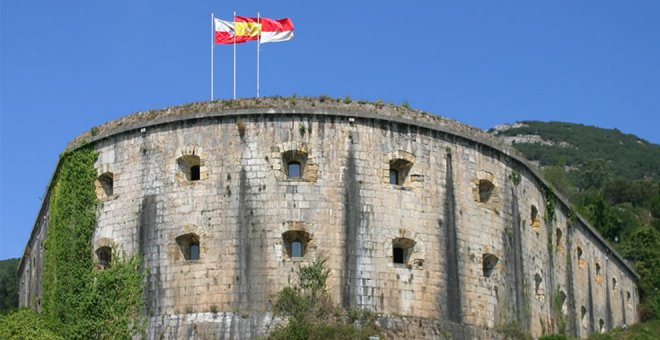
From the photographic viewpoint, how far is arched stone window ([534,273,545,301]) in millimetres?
38250

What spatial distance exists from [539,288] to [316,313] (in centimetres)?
864

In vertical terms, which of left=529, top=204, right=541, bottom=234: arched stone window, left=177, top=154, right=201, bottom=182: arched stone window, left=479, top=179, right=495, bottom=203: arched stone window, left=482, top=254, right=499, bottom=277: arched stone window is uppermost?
left=177, top=154, right=201, bottom=182: arched stone window

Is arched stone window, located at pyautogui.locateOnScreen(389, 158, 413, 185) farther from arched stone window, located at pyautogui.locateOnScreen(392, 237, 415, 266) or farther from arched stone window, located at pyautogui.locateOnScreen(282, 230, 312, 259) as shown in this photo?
arched stone window, located at pyautogui.locateOnScreen(282, 230, 312, 259)

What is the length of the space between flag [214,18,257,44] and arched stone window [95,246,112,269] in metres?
6.39

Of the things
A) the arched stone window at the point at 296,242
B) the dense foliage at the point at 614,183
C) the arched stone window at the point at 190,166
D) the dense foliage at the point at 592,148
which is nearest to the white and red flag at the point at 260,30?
the arched stone window at the point at 190,166

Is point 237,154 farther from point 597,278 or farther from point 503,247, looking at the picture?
point 597,278

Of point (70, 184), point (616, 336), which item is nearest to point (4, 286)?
point (70, 184)

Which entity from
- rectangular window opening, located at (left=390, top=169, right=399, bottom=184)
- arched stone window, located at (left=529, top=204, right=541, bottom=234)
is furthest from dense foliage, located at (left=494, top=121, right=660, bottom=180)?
rectangular window opening, located at (left=390, top=169, right=399, bottom=184)

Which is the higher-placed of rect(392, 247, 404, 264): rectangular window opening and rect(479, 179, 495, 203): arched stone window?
rect(479, 179, 495, 203): arched stone window

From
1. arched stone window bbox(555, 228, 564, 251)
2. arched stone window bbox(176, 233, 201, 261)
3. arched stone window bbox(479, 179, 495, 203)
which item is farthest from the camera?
arched stone window bbox(555, 228, 564, 251)

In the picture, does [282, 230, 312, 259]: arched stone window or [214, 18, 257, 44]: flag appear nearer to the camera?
[282, 230, 312, 259]: arched stone window

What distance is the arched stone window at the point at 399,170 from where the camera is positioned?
34906mm

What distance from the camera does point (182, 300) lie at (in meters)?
33.2

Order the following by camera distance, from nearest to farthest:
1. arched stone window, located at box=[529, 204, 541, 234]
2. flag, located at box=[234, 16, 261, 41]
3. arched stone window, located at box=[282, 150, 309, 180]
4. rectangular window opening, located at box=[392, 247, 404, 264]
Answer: arched stone window, located at box=[282, 150, 309, 180] < rectangular window opening, located at box=[392, 247, 404, 264] < flag, located at box=[234, 16, 261, 41] < arched stone window, located at box=[529, 204, 541, 234]
